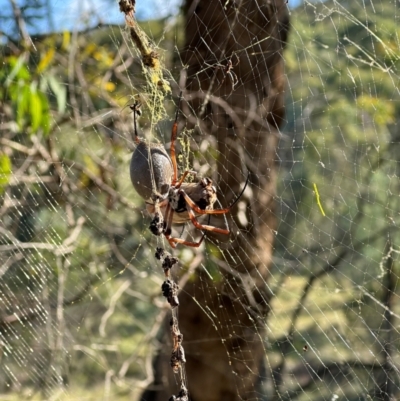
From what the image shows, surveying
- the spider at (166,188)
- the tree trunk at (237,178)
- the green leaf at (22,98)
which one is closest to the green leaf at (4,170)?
the green leaf at (22,98)

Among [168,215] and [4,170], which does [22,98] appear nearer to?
[4,170]

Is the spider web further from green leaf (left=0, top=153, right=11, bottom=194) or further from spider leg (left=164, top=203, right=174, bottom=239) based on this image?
spider leg (left=164, top=203, right=174, bottom=239)

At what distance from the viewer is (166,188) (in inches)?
53.7

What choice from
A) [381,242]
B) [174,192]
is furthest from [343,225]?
[174,192]

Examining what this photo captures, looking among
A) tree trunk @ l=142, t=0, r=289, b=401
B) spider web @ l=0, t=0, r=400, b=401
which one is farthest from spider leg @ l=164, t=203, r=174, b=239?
tree trunk @ l=142, t=0, r=289, b=401

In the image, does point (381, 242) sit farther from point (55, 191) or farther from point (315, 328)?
point (55, 191)

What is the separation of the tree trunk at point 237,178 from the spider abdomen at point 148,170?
767mm

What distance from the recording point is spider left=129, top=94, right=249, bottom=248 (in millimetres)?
1281

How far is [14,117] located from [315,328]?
3.14m

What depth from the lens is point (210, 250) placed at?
2227 mm

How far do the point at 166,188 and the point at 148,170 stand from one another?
97mm

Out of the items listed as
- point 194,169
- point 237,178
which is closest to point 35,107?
point 194,169

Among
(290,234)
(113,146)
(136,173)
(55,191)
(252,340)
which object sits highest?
(136,173)

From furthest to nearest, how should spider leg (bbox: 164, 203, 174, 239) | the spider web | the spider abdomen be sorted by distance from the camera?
the spider web < spider leg (bbox: 164, 203, 174, 239) < the spider abdomen
